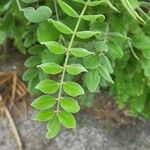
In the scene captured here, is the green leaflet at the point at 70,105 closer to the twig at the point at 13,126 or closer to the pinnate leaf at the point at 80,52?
the pinnate leaf at the point at 80,52

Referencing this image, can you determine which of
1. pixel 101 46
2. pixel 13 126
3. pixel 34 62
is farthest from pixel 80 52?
pixel 13 126

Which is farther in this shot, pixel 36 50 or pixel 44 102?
pixel 36 50

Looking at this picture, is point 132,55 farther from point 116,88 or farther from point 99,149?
point 99,149

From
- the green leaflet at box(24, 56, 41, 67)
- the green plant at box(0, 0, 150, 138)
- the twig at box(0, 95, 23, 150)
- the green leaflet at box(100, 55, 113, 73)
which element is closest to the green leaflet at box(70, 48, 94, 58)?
the green plant at box(0, 0, 150, 138)

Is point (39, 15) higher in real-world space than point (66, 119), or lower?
higher

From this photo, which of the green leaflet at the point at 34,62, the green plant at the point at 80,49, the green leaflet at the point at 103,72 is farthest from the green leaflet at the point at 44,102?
the green leaflet at the point at 34,62

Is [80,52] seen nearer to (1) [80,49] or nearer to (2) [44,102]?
(1) [80,49]
